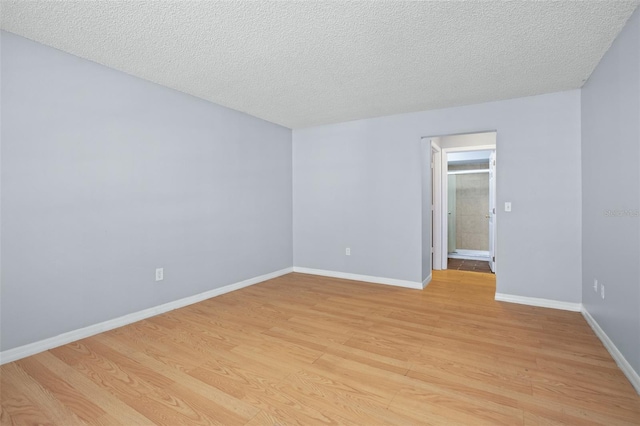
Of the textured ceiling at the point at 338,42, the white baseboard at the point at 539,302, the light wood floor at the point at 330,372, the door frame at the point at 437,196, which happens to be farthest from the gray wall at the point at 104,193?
the white baseboard at the point at 539,302

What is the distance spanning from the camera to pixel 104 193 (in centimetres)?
273

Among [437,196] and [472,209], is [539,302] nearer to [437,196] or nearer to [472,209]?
[437,196]

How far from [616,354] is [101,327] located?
4.08 metres

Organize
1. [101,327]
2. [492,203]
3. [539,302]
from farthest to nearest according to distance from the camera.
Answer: [492,203] < [539,302] < [101,327]

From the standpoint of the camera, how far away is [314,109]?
13.2ft

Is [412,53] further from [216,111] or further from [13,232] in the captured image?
[13,232]

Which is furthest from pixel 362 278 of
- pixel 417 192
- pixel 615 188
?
pixel 615 188

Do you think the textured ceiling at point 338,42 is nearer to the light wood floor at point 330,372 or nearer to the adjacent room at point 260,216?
the adjacent room at point 260,216

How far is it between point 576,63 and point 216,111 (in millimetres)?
3711

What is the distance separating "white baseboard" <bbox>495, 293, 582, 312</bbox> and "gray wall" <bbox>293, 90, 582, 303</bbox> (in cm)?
5

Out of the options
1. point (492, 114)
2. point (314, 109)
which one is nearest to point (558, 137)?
point (492, 114)

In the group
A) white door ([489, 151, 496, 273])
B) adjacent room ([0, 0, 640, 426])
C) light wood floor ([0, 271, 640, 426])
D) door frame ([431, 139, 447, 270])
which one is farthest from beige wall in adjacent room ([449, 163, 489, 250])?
light wood floor ([0, 271, 640, 426])

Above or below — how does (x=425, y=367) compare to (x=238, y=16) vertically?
below

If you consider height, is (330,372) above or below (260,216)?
below
